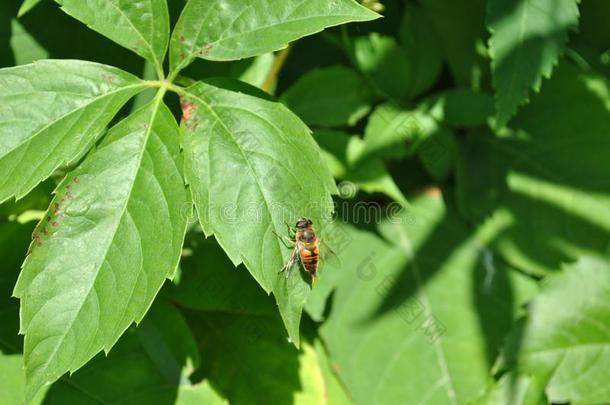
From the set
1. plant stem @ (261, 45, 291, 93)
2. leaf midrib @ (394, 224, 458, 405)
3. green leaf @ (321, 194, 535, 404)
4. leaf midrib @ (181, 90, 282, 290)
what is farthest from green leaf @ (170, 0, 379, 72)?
leaf midrib @ (394, 224, 458, 405)

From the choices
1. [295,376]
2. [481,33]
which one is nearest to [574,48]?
[481,33]

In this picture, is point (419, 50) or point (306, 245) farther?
point (419, 50)

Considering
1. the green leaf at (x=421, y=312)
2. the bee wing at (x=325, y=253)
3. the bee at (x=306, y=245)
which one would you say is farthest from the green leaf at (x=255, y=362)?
the bee at (x=306, y=245)

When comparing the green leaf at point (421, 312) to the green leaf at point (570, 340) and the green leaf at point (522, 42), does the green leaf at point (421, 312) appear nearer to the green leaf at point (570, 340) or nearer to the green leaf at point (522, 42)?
the green leaf at point (570, 340)

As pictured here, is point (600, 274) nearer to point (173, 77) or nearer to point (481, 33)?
point (481, 33)

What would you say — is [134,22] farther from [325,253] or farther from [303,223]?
[325,253]

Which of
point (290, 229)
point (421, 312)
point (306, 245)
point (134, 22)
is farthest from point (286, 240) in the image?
point (421, 312)

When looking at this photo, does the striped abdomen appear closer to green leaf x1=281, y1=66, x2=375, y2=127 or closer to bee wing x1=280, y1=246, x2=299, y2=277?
bee wing x1=280, y1=246, x2=299, y2=277
